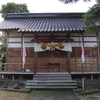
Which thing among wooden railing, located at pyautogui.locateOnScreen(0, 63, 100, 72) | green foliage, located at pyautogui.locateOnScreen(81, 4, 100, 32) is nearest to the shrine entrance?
wooden railing, located at pyautogui.locateOnScreen(0, 63, 100, 72)

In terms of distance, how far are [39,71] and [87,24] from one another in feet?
21.9

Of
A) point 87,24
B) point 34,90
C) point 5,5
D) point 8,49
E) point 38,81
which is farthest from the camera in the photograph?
point 5,5

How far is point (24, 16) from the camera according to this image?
48.8ft

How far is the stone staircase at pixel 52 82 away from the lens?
874 centimetres

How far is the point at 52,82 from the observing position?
359 inches

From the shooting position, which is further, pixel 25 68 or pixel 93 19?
pixel 25 68

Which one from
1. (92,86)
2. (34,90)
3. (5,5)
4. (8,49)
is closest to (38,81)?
(34,90)

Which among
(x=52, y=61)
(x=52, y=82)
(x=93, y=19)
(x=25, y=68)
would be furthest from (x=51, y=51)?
(x=93, y=19)

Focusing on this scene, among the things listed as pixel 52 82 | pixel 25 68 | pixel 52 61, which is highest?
pixel 52 61

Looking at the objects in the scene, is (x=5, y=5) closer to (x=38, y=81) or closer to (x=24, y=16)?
(x=24, y=16)

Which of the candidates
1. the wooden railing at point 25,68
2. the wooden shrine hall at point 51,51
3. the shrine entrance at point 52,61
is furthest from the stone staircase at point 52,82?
the wooden railing at point 25,68

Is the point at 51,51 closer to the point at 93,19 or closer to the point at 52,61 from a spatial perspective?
the point at 52,61

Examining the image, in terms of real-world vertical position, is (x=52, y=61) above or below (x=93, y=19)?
below

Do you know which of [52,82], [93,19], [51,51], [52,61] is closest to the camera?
[93,19]
